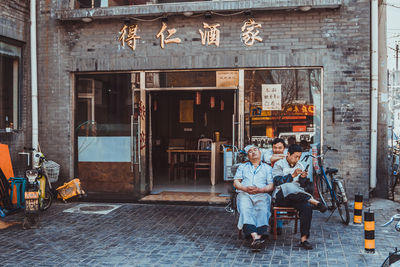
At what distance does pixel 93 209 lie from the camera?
899cm

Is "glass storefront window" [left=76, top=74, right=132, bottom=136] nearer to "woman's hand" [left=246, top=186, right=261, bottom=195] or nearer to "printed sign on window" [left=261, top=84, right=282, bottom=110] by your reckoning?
"printed sign on window" [left=261, top=84, right=282, bottom=110]

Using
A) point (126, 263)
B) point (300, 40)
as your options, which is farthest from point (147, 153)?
point (126, 263)

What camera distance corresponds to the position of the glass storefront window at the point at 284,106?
9438mm

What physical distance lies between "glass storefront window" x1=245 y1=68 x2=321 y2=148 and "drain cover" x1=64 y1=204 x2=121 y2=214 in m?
3.36

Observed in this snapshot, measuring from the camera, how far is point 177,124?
1744 cm

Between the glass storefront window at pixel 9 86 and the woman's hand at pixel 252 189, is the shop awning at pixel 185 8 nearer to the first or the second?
the glass storefront window at pixel 9 86

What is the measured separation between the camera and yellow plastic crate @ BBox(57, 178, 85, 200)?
9742 millimetres

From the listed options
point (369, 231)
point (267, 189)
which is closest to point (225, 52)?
point (267, 189)

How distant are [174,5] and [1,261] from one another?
634cm

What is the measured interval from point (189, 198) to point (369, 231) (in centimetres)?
504

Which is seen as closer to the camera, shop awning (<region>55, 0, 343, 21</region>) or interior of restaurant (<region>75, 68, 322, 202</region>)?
shop awning (<region>55, 0, 343, 21</region>)

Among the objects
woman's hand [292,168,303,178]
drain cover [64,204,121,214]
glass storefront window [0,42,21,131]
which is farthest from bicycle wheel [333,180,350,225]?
glass storefront window [0,42,21,131]

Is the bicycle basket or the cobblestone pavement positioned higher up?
the bicycle basket

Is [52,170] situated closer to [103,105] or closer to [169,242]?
[103,105]
